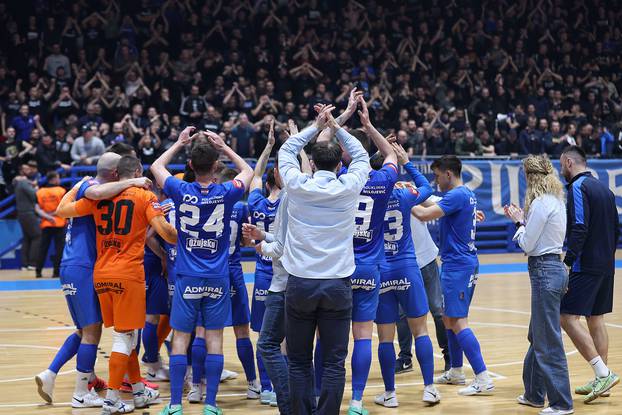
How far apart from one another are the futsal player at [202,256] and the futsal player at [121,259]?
34 centimetres

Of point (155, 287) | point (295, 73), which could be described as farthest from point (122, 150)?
point (295, 73)

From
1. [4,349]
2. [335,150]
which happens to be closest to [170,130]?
[4,349]

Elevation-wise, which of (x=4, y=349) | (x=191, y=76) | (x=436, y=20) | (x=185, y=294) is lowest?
(x=4, y=349)

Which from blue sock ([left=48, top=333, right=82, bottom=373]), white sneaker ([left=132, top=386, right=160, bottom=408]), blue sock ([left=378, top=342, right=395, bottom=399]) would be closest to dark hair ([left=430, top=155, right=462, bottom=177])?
blue sock ([left=378, top=342, right=395, bottom=399])

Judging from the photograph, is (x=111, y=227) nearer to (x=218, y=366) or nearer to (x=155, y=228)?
(x=155, y=228)

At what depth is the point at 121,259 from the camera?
7.43 m

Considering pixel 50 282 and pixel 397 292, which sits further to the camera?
pixel 50 282

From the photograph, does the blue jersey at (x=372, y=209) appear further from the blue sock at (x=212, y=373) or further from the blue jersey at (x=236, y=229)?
the blue sock at (x=212, y=373)

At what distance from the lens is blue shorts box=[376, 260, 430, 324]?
25.5ft

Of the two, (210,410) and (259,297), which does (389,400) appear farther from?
(210,410)

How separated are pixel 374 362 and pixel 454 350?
1448mm

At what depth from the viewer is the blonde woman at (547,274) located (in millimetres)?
7312

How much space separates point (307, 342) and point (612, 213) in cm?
332

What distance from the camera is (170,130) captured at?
19.9 metres
